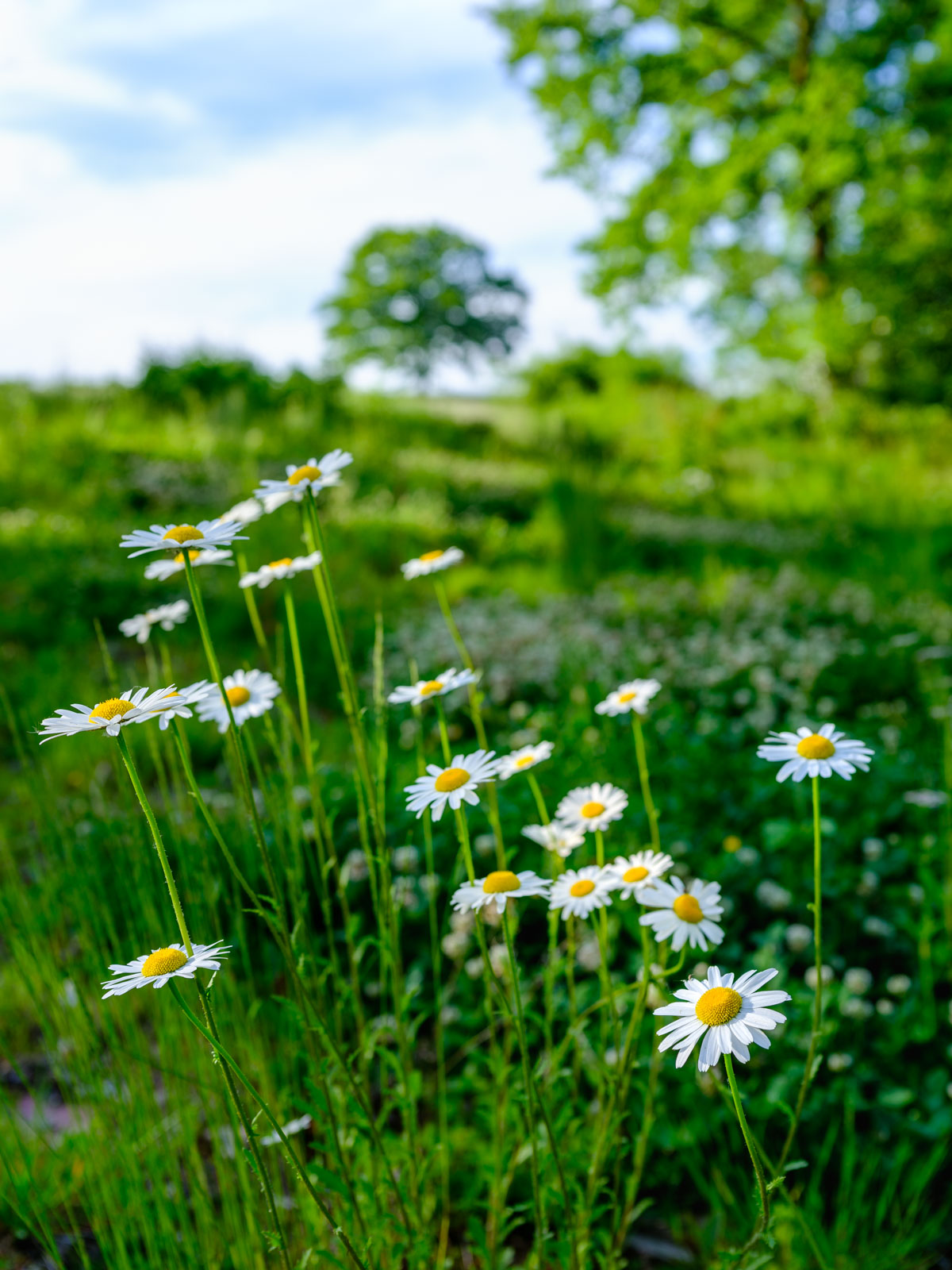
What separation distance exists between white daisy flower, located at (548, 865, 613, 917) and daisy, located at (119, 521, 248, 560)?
568 mm

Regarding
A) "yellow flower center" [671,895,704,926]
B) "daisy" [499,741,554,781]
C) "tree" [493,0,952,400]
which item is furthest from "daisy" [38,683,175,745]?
"tree" [493,0,952,400]

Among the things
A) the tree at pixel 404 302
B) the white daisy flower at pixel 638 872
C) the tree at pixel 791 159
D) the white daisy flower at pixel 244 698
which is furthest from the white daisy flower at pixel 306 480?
the tree at pixel 404 302

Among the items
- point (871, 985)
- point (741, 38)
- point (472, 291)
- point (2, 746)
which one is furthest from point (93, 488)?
point (472, 291)

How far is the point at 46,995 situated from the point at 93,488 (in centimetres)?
615

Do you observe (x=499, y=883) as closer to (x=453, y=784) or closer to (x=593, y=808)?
(x=453, y=784)

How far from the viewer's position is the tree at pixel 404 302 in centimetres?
3309

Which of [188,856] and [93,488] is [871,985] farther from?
[93,488]

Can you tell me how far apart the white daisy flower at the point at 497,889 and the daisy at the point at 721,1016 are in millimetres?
215

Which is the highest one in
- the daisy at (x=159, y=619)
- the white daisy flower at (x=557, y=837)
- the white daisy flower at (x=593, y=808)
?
the daisy at (x=159, y=619)

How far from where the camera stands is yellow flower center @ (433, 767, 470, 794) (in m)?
1.12

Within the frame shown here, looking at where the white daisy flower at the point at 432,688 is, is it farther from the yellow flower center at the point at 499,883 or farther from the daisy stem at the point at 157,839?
the daisy stem at the point at 157,839

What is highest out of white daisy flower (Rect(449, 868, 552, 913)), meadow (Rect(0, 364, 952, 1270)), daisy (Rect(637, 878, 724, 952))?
white daisy flower (Rect(449, 868, 552, 913))

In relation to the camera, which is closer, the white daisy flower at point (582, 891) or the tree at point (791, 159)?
the white daisy flower at point (582, 891)

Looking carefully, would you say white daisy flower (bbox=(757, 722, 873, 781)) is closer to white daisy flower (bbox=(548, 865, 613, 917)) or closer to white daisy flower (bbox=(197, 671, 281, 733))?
white daisy flower (bbox=(548, 865, 613, 917))
